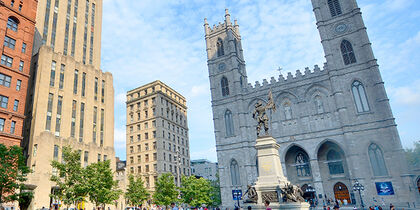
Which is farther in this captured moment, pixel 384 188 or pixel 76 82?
pixel 76 82

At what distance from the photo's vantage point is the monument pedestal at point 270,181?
15.6 metres

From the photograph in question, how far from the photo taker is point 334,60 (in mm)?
46656

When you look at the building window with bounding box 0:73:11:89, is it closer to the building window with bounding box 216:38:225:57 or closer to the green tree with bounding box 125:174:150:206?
the green tree with bounding box 125:174:150:206

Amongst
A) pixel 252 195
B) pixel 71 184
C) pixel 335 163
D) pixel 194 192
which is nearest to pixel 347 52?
pixel 335 163

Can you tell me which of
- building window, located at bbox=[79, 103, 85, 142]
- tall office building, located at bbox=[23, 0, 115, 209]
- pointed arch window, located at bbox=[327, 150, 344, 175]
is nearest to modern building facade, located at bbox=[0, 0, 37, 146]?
tall office building, located at bbox=[23, 0, 115, 209]

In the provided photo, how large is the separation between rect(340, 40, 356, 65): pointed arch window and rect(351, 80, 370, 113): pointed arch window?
3958 millimetres

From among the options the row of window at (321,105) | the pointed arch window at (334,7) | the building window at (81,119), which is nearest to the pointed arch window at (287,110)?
the row of window at (321,105)

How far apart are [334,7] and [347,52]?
9988 mm

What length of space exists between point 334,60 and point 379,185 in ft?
70.1

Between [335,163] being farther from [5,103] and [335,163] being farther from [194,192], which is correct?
[5,103]

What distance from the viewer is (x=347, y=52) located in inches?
1818

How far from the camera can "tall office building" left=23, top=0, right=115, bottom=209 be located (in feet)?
127

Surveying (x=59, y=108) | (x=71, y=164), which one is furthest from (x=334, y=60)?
(x=59, y=108)

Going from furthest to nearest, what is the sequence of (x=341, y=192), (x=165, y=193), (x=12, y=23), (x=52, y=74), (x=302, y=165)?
(x=302, y=165) → (x=165, y=193) → (x=52, y=74) → (x=341, y=192) → (x=12, y=23)
